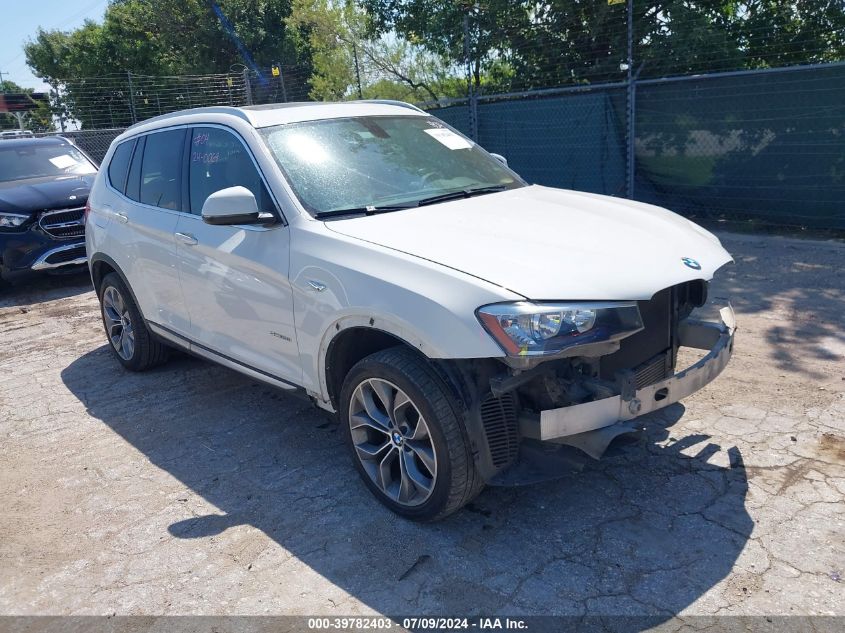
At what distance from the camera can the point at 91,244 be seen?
5.87 meters

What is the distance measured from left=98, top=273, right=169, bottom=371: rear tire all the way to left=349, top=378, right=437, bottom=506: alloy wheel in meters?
2.47

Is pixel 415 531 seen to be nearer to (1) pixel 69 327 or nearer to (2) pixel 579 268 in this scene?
(2) pixel 579 268

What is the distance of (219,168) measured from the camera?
173 inches

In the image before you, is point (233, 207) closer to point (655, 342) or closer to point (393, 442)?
point (393, 442)

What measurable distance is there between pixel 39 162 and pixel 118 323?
5.21 m

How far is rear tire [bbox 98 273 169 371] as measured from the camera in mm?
5566

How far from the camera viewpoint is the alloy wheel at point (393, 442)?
3.33 m

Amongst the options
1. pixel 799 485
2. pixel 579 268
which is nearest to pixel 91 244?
pixel 579 268

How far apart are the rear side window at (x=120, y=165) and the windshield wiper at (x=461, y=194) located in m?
2.62

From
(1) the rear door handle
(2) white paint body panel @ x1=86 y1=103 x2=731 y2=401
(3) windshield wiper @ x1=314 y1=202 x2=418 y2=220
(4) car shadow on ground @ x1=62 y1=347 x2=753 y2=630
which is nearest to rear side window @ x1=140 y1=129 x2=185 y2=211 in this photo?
(2) white paint body panel @ x1=86 y1=103 x2=731 y2=401

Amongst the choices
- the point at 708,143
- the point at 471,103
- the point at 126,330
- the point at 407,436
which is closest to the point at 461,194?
the point at 407,436

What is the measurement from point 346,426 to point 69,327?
4938 mm

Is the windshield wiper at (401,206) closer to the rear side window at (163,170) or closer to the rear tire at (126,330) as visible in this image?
the rear side window at (163,170)

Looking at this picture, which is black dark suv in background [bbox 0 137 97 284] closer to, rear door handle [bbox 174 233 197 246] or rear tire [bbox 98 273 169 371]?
rear tire [bbox 98 273 169 371]
